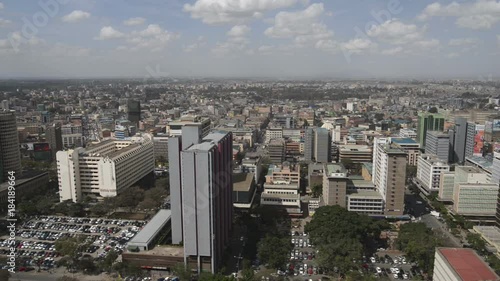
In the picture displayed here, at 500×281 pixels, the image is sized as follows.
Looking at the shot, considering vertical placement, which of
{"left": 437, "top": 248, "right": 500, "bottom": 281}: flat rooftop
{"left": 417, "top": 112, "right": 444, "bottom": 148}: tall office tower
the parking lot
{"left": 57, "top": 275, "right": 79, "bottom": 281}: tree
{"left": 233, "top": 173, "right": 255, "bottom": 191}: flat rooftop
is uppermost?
{"left": 417, "top": 112, "right": 444, "bottom": 148}: tall office tower

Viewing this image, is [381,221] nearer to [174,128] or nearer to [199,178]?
[199,178]

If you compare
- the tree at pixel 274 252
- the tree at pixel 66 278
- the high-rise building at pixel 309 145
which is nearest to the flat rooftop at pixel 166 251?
the tree at pixel 66 278

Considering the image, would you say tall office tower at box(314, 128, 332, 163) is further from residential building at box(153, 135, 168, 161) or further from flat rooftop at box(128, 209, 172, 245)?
flat rooftop at box(128, 209, 172, 245)

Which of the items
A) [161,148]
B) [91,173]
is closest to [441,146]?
[161,148]

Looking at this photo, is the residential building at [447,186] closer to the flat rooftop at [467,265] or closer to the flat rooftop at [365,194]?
the flat rooftop at [365,194]

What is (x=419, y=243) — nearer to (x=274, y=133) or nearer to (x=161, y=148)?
(x=161, y=148)

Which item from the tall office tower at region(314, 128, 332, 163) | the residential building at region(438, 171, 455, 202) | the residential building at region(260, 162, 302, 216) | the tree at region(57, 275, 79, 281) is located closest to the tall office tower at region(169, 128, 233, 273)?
the tree at region(57, 275, 79, 281)
